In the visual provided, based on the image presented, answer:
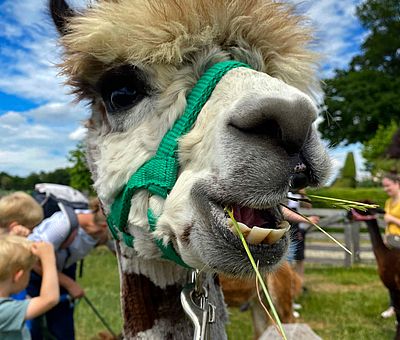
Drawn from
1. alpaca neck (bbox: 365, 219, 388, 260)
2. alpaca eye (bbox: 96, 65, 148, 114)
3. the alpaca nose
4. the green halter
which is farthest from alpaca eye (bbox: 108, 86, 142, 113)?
alpaca neck (bbox: 365, 219, 388, 260)

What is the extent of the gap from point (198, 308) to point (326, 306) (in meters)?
6.30

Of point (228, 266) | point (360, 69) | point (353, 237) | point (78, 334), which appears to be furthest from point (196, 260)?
point (360, 69)

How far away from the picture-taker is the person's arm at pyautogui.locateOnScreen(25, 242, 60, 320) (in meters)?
3.04

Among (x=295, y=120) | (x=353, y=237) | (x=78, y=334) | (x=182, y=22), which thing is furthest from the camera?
(x=353, y=237)

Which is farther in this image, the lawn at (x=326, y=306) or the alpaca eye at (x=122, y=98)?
the lawn at (x=326, y=306)

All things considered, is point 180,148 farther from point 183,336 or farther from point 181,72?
point 183,336

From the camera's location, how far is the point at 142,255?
69.1 inches

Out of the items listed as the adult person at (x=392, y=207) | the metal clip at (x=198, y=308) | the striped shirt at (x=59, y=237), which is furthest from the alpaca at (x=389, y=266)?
the metal clip at (x=198, y=308)

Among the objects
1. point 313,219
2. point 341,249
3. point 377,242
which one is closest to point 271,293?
point 313,219

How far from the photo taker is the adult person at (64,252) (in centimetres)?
378

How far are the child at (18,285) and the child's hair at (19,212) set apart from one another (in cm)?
51

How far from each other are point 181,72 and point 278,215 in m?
0.63

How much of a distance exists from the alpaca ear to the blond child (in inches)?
77.0

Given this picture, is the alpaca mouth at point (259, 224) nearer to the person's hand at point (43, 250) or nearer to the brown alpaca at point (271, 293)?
the person's hand at point (43, 250)
